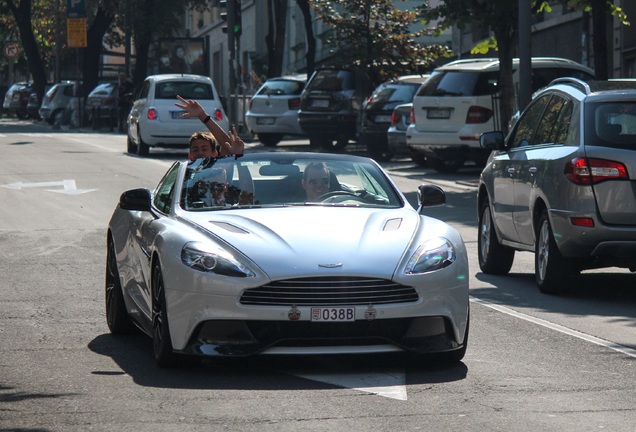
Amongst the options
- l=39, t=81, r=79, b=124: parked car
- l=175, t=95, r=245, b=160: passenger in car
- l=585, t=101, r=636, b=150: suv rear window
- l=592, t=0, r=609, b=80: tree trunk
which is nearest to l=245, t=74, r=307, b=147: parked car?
l=592, t=0, r=609, b=80: tree trunk

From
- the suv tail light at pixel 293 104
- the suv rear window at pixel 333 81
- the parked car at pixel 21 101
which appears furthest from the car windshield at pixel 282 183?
the parked car at pixel 21 101

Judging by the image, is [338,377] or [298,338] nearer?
[298,338]

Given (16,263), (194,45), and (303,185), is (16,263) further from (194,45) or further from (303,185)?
(194,45)

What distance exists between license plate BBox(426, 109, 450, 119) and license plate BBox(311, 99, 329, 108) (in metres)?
6.31

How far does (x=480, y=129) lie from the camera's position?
2525 cm

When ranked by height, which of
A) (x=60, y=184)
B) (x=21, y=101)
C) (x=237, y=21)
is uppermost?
(x=237, y=21)

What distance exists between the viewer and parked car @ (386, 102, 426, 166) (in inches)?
1092

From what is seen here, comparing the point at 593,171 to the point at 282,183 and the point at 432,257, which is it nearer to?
the point at 282,183

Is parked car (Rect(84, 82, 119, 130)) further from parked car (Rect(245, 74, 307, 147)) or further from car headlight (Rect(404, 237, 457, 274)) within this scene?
car headlight (Rect(404, 237, 457, 274))

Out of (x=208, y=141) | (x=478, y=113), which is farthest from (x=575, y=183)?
(x=478, y=113)

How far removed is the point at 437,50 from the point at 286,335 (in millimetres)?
29875

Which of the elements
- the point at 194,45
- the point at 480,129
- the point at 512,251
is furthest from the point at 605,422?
the point at 194,45

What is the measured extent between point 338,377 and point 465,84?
1796 centimetres

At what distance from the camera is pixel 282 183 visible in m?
9.34
